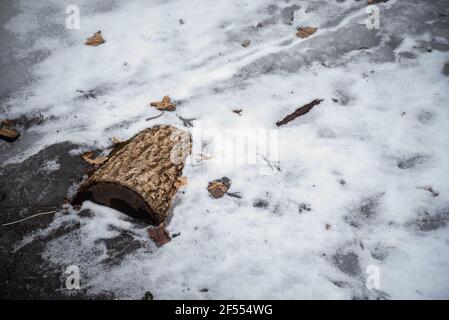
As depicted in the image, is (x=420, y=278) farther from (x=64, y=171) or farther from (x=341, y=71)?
(x=64, y=171)

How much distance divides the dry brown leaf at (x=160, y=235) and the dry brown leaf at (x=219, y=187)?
0.48 metres

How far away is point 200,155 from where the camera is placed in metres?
2.80

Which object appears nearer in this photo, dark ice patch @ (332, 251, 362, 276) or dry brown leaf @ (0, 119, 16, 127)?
dark ice patch @ (332, 251, 362, 276)

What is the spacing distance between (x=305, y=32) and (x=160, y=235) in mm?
3102

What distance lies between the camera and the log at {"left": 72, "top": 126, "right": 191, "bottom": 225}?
2.20m

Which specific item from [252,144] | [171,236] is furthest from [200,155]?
[171,236]

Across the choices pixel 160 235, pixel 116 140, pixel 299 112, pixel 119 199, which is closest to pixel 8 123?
pixel 116 140

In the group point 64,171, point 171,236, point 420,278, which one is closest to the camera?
point 420,278

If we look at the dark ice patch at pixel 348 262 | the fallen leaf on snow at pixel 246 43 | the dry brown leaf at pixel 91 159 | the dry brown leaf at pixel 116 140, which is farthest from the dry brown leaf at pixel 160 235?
the fallen leaf on snow at pixel 246 43

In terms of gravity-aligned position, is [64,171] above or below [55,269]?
above

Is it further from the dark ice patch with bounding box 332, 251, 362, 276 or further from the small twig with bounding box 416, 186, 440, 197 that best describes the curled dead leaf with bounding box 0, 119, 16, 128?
the small twig with bounding box 416, 186, 440, 197

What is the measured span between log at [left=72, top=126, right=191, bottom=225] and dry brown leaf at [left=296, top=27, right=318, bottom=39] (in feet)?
7.60

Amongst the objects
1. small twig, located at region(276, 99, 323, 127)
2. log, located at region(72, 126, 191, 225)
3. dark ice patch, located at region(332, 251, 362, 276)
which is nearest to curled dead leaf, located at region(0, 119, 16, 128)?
log, located at region(72, 126, 191, 225)

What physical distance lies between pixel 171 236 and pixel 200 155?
0.82 metres
